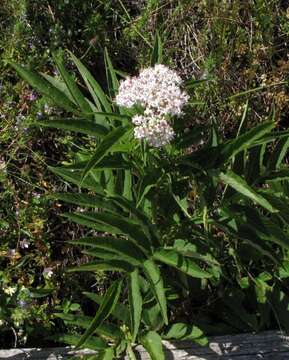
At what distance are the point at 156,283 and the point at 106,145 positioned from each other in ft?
1.60

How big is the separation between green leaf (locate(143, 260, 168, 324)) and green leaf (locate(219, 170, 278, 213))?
0.37 meters

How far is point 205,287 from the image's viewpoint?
2.76 meters

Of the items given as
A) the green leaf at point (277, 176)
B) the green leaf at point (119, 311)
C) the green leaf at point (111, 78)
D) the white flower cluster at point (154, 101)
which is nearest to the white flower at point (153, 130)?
the white flower cluster at point (154, 101)

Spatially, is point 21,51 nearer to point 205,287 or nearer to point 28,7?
point 28,7

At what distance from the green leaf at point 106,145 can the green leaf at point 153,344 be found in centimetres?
82

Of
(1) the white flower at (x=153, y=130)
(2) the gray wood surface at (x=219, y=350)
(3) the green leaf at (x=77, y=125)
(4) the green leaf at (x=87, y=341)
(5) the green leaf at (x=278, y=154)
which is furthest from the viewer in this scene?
(2) the gray wood surface at (x=219, y=350)

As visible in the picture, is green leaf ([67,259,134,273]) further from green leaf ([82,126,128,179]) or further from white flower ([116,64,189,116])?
white flower ([116,64,189,116])

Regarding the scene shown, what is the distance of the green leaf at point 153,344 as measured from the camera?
2469 mm

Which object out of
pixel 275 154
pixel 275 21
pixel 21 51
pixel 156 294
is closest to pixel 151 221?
pixel 156 294

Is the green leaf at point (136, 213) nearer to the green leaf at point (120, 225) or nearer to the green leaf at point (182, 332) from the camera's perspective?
the green leaf at point (120, 225)

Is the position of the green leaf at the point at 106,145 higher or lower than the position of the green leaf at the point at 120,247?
higher

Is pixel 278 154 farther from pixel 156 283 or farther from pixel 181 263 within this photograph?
pixel 156 283

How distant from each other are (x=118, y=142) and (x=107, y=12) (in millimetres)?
1522

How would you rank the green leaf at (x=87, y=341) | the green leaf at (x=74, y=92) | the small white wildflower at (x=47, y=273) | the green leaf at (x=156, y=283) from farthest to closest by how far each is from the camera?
the small white wildflower at (x=47, y=273) < the green leaf at (x=87, y=341) < the green leaf at (x=74, y=92) < the green leaf at (x=156, y=283)
